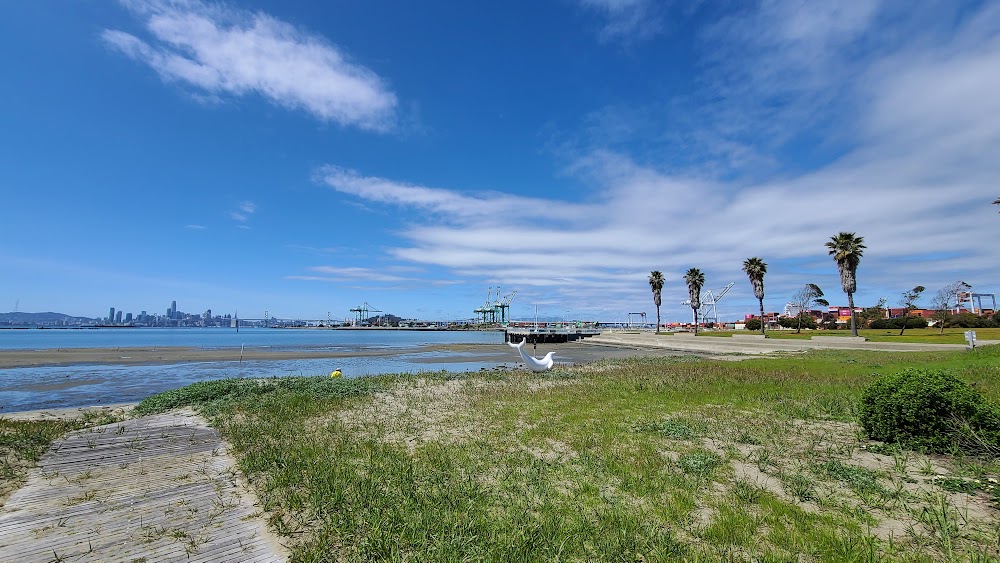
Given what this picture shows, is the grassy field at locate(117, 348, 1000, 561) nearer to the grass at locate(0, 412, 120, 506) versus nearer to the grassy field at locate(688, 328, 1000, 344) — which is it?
the grass at locate(0, 412, 120, 506)

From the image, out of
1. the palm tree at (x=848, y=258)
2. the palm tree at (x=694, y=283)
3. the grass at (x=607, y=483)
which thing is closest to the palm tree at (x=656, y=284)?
the palm tree at (x=694, y=283)

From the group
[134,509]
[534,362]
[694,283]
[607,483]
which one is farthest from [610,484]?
[694,283]

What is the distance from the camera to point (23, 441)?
10.4m

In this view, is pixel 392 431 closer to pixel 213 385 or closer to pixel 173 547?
pixel 173 547

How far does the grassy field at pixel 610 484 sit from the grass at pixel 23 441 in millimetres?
2623

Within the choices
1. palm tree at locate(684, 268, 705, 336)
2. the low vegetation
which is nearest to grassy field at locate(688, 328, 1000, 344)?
the low vegetation

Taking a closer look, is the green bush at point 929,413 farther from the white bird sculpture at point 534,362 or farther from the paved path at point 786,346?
the paved path at point 786,346

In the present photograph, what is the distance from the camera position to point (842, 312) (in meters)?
123

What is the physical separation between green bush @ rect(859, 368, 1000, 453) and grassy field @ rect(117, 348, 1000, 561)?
0.41 meters

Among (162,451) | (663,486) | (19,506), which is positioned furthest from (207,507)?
(663,486)

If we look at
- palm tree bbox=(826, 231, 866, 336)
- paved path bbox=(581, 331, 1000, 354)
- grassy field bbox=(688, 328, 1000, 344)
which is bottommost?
paved path bbox=(581, 331, 1000, 354)

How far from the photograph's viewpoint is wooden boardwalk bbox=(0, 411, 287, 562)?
213 inches

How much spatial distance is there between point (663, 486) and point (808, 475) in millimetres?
2940

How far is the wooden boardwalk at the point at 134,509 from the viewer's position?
17.8 ft
